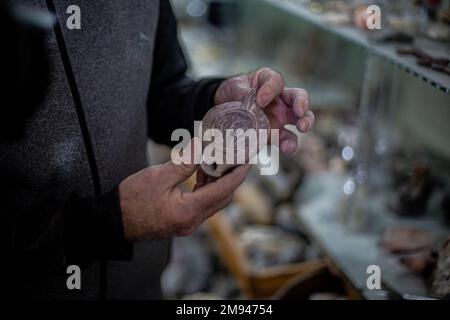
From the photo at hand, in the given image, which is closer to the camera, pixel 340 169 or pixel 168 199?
pixel 168 199

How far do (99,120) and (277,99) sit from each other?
363 millimetres

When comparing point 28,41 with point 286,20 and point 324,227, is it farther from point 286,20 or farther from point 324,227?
point 286,20

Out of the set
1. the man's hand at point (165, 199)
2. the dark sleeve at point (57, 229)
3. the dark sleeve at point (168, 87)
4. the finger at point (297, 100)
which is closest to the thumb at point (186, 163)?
the man's hand at point (165, 199)

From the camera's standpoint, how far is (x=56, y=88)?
1073 mm

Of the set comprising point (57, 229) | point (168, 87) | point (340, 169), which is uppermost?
point (168, 87)

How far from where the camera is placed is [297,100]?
1048mm

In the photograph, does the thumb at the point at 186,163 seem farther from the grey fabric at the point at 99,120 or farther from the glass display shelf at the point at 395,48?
the glass display shelf at the point at 395,48

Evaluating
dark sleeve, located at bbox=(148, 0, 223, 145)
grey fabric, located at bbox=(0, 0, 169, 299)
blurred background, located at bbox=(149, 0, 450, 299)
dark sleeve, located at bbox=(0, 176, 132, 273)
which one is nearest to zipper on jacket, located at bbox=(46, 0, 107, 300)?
grey fabric, located at bbox=(0, 0, 169, 299)

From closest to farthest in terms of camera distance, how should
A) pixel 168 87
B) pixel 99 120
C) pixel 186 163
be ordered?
pixel 186 163 < pixel 99 120 < pixel 168 87

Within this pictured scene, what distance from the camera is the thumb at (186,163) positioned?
3.02 feet

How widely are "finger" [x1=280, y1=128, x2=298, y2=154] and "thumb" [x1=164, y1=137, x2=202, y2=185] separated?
24cm

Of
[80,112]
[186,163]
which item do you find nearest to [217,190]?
[186,163]
